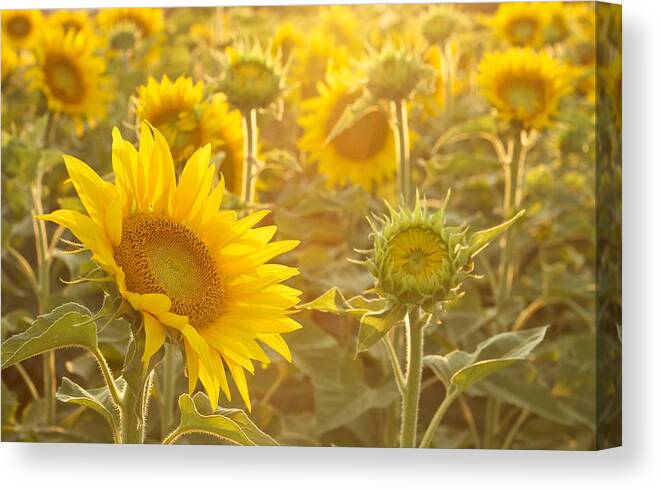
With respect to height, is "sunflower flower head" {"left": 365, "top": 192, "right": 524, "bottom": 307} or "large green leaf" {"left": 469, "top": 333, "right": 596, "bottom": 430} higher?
"sunflower flower head" {"left": 365, "top": 192, "right": 524, "bottom": 307}

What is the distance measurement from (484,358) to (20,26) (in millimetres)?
1154

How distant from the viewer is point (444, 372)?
7.02 feet

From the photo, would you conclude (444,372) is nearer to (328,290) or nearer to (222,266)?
(328,290)

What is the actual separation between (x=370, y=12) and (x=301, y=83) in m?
0.19

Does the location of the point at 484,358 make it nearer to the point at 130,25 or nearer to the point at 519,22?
the point at 519,22

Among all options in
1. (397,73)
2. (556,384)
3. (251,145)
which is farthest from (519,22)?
(556,384)

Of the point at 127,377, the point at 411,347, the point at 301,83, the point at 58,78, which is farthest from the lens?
the point at 58,78

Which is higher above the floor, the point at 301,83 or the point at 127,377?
the point at 301,83

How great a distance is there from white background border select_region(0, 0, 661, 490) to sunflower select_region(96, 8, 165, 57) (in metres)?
0.25

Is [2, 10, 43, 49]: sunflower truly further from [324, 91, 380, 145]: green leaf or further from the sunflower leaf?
the sunflower leaf

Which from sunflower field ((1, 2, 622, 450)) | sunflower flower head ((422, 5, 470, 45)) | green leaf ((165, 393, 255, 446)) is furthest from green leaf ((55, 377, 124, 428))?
sunflower flower head ((422, 5, 470, 45))

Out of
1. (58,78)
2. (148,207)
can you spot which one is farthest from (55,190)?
(148,207)

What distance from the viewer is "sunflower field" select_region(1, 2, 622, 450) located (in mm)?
2152

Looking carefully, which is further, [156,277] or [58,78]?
[58,78]
